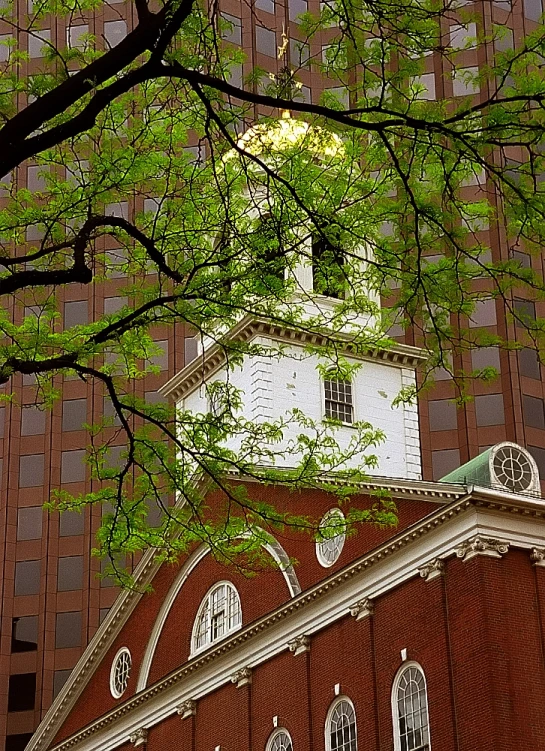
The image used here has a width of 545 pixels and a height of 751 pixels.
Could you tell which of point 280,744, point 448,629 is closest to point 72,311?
point 280,744

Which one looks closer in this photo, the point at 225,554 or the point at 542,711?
the point at 225,554

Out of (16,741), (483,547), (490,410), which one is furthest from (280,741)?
(490,410)

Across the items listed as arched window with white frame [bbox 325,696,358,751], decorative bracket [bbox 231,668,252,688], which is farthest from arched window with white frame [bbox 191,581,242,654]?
arched window with white frame [bbox 325,696,358,751]

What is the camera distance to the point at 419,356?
44.8 metres

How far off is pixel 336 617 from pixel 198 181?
680 inches

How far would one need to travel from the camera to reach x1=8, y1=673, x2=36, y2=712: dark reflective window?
72.2 meters

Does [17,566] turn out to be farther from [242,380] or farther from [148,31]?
[148,31]

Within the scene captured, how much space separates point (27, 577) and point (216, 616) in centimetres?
3831

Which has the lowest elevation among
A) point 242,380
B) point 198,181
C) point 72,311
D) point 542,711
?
point 542,711

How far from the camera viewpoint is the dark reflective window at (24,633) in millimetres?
73625

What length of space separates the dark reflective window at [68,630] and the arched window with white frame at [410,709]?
44.9m

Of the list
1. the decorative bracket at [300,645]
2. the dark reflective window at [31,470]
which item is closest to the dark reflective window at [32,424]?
the dark reflective window at [31,470]

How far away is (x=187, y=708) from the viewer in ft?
127

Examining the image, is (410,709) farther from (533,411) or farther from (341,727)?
(533,411)
